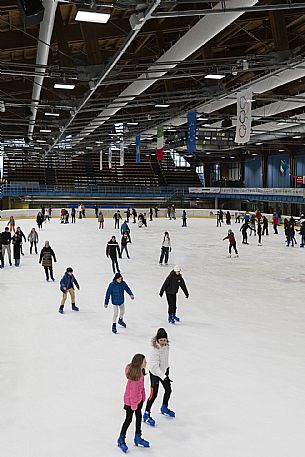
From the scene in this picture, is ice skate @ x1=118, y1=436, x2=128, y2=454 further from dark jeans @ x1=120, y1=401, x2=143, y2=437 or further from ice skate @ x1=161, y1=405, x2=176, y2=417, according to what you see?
ice skate @ x1=161, y1=405, x2=176, y2=417

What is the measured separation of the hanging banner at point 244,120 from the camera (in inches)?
586

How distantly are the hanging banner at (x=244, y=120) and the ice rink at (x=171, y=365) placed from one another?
4.23 meters

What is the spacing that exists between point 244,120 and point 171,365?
9.83 m

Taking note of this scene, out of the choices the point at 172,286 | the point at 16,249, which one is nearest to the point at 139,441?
the point at 172,286

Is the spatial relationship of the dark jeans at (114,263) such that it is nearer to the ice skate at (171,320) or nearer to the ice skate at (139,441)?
the ice skate at (171,320)

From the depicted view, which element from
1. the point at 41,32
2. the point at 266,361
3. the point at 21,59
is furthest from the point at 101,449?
the point at 21,59

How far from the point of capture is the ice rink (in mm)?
5062

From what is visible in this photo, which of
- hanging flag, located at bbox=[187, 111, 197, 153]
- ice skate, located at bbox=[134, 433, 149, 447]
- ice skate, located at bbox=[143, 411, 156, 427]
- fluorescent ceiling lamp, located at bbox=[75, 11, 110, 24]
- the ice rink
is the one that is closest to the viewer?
ice skate, located at bbox=[134, 433, 149, 447]

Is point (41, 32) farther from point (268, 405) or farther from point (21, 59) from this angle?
point (268, 405)

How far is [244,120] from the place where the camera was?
1509cm

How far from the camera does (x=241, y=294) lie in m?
12.6

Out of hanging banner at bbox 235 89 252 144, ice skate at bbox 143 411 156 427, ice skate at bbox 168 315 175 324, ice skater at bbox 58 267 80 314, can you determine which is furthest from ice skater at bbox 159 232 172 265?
ice skate at bbox 143 411 156 427

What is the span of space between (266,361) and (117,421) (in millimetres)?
2939

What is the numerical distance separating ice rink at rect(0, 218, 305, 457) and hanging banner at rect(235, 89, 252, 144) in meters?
4.23
